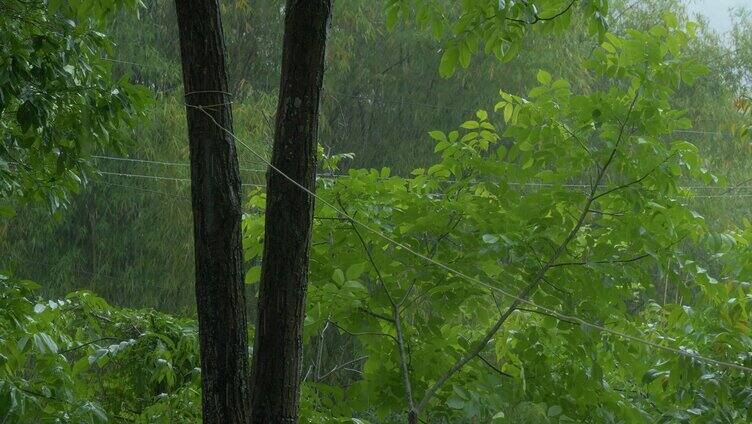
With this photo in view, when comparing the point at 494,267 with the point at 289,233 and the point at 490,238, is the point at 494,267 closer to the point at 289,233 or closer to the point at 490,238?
the point at 490,238

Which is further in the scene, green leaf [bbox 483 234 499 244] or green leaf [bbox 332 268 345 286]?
green leaf [bbox 332 268 345 286]

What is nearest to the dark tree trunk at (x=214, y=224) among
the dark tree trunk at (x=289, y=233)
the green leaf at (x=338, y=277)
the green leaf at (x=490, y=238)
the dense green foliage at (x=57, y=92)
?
the dark tree trunk at (x=289, y=233)

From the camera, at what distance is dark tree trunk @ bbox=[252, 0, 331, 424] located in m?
1.75

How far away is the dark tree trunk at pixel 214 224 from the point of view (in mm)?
1761

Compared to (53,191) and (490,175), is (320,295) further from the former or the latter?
(53,191)

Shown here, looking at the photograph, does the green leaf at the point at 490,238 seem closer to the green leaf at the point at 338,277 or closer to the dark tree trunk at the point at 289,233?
the green leaf at the point at 338,277

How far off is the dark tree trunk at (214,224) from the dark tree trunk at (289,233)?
1.7 inches

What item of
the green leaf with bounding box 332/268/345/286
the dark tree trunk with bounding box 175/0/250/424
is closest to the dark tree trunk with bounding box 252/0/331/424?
the dark tree trunk with bounding box 175/0/250/424

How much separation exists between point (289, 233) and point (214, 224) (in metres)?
0.14

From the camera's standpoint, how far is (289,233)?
1.75 metres

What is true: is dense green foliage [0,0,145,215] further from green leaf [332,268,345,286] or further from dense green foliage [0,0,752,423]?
green leaf [332,268,345,286]

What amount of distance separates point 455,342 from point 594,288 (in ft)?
1.43

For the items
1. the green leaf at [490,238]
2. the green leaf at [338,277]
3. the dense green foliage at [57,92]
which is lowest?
the green leaf at [338,277]

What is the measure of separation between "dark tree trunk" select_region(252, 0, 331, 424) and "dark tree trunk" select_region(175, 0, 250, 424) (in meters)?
0.04
